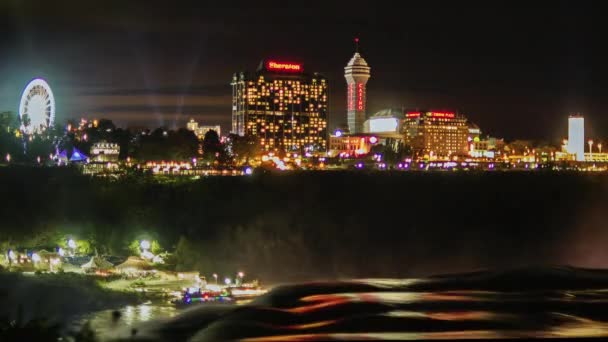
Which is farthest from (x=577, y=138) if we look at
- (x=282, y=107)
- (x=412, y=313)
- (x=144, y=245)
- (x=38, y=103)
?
(x=412, y=313)

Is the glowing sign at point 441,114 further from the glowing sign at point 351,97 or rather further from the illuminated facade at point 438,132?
the glowing sign at point 351,97

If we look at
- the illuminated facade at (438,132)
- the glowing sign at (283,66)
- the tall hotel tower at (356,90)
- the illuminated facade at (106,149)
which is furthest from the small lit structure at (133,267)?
the tall hotel tower at (356,90)

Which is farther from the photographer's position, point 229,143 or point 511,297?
point 229,143

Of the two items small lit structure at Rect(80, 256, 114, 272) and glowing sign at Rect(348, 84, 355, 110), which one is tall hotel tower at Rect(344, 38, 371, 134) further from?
small lit structure at Rect(80, 256, 114, 272)

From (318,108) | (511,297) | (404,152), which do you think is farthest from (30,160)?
(318,108)

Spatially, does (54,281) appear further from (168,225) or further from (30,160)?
(30,160)
